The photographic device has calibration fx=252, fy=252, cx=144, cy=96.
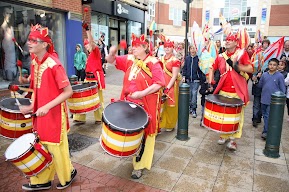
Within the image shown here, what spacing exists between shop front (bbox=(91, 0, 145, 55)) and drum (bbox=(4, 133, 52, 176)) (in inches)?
459

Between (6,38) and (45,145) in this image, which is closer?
(45,145)

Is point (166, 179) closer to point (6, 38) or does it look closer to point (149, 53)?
point (149, 53)

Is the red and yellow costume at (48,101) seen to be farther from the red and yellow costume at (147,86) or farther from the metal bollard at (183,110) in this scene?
the metal bollard at (183,110)

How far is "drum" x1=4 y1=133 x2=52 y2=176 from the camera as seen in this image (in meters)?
2.63

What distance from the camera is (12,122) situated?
3.25m

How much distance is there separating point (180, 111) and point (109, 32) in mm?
12331

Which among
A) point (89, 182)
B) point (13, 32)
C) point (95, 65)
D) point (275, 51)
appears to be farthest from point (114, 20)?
point (89, 182)

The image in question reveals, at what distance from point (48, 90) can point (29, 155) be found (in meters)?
0.71

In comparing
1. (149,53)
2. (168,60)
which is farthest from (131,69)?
(168,60)

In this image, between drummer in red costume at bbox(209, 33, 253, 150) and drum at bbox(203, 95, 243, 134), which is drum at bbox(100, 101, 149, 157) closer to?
drum at bbox(203, 95, 243, 134)

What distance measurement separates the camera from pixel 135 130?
→ 2.72 meters

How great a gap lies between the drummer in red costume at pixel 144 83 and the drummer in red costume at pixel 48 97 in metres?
0.90

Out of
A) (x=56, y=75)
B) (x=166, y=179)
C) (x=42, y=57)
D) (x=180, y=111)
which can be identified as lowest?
(x=166, y=179)

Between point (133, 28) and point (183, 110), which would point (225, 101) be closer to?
point (183, 110)
